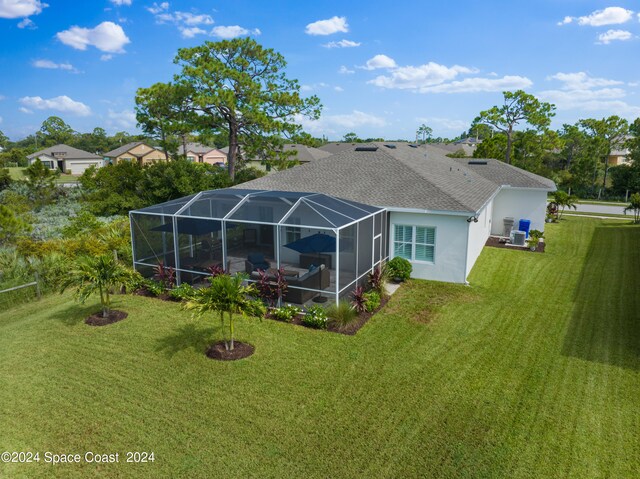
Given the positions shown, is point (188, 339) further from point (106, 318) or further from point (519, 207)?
point (519, 207)

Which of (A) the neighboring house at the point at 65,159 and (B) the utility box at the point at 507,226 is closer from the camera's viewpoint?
(B) the utility box at the point at 507,226

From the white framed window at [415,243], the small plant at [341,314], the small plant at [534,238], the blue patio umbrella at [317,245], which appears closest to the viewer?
the small plant at [341,314]

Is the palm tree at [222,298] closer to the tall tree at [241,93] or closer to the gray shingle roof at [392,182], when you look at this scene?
the gray shingle roof at [392,182]

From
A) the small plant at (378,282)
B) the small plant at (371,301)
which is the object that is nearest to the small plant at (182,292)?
the small plant at (371,301)

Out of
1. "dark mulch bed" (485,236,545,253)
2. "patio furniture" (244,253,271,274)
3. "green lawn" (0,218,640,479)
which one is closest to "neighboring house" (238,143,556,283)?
"dark mulch bed" (485,236,545,253)

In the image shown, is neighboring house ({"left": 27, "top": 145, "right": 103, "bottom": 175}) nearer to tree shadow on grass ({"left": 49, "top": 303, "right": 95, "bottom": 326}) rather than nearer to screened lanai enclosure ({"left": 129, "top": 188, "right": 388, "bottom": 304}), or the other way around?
screened lanai enclosure ({"left": 129, "top": 188, "right": 388, "bottom": 304})

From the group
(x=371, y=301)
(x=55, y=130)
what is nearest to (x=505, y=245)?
(x=371, y=301)
